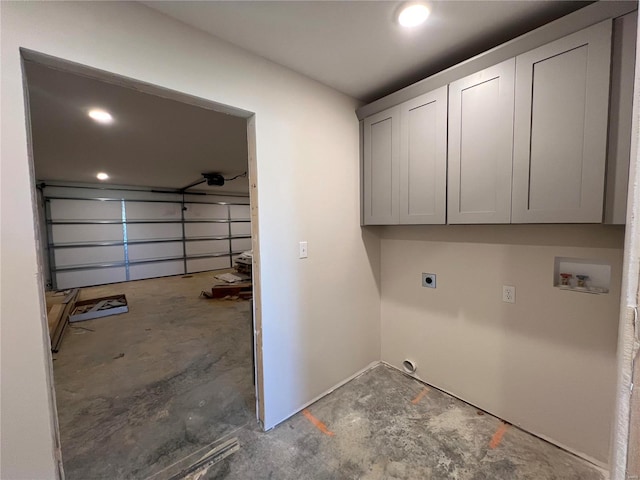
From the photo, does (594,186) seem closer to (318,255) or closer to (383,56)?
(383,56)

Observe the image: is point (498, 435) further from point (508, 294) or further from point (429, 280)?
point (429, 280)

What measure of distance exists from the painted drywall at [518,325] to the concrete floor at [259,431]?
18 cm

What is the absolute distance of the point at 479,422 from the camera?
1.81 m

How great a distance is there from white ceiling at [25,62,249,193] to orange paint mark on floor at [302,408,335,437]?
253 cm

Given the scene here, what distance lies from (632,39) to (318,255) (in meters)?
1.89

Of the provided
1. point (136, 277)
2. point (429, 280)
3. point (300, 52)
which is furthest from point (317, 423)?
point (136, 277)

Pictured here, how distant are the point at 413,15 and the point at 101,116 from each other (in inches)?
109

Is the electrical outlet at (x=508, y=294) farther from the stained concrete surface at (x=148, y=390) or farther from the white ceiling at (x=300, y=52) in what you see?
the stained concrete surface at (x=148, y=390)

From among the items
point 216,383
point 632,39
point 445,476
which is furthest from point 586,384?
point 216,383

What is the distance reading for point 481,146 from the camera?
A: 1571 mm

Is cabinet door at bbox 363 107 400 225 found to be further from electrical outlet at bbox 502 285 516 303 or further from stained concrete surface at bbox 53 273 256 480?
stained concrete surface at bbox 53 273 256 480

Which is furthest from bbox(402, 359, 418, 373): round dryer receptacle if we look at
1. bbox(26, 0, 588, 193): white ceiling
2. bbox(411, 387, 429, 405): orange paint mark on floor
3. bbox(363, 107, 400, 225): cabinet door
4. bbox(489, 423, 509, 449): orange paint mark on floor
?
bbox(26, 0, 588, 193): white ceiling

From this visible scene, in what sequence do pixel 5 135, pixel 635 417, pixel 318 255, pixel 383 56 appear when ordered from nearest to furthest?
1. pixel 635 417
2. pixel 5 135
3. pixel 383 56
4. pixel 318 255

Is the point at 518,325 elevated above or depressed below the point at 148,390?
above
